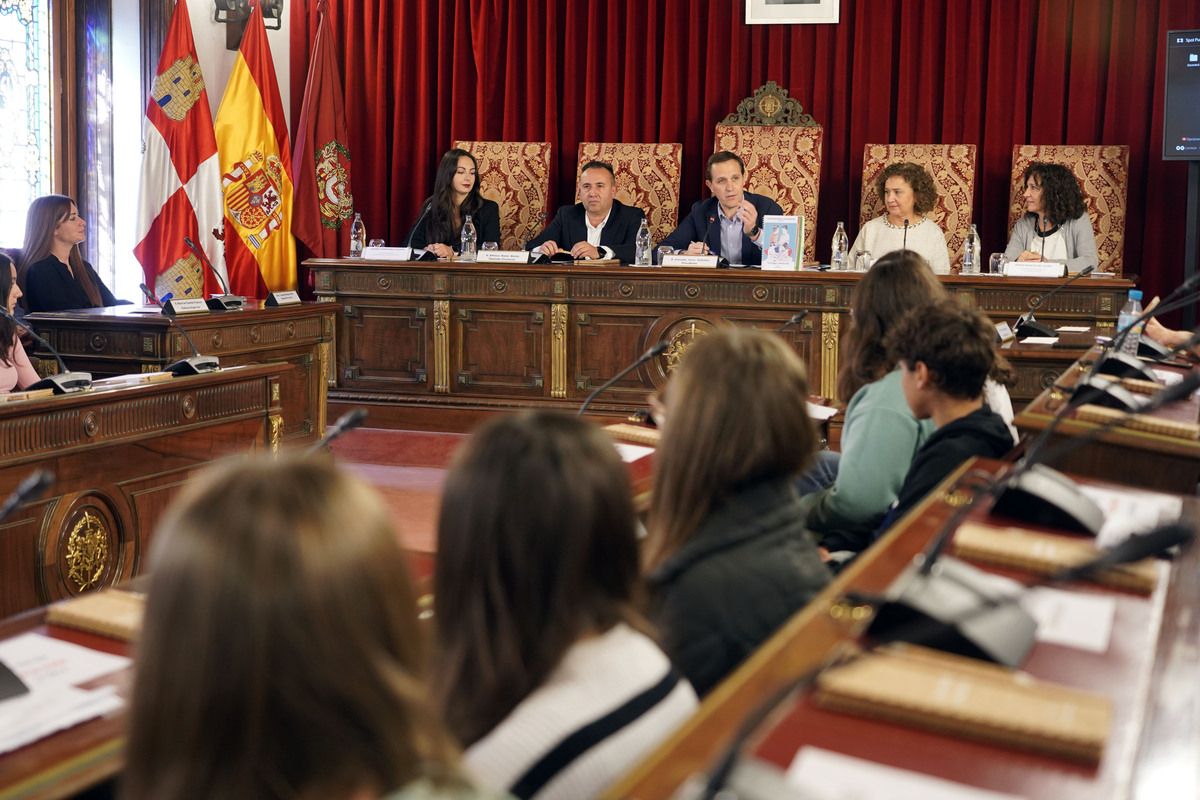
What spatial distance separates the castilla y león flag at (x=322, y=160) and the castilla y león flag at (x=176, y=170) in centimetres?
61

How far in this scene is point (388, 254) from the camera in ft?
18.0

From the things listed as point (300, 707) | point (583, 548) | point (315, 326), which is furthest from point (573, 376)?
point (300, 707)

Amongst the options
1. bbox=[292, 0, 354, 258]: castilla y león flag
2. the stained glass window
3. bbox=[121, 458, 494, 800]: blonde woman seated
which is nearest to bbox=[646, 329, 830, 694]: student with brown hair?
bbox=[121, 458, 494, 800]: blonde woman seated

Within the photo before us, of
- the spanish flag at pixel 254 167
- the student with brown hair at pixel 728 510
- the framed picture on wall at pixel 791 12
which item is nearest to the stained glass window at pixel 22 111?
the spanish flag at pixel 254 167

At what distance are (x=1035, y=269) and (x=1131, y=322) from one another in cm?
155

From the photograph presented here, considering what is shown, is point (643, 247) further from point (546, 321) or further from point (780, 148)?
point (780, 148)

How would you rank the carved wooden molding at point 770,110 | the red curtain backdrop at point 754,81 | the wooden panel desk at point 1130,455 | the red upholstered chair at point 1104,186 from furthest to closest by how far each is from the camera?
the carved wooden molding at point 770,110 < the red curtain backdrop at point 754,81 < the red upholstered chair at point 1104,186 < the wooden panel desk at point 1130,455

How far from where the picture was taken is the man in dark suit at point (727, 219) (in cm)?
543

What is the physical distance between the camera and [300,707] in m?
0.69

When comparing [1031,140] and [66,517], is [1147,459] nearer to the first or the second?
A: [66,517]

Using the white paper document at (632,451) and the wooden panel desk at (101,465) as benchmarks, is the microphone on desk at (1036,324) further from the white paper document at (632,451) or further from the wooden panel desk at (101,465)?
the wooden panel desk at (101,465)

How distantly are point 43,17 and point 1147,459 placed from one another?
5631mm

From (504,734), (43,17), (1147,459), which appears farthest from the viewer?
(43,17)

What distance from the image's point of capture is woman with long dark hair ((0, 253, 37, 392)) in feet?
11.2
